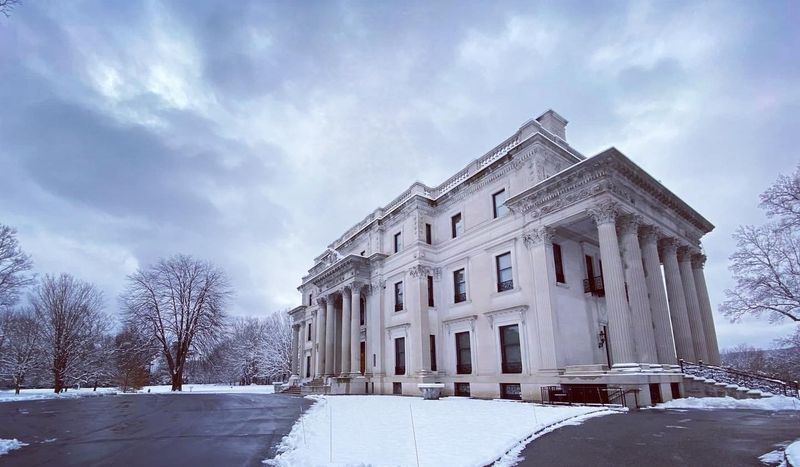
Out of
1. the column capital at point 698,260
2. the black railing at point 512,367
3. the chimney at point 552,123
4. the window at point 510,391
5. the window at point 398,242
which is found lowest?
the window at point 510,391

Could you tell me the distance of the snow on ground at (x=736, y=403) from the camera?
1448 centimetres

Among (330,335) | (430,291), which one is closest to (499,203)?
(430,291)

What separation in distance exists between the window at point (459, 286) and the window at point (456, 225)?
2.60 meters

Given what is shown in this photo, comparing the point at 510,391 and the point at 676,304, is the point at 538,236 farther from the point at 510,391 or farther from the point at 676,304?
the point at 676,304

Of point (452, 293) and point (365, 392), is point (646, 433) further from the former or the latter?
point (365, 392)

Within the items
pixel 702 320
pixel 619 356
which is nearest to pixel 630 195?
pixel 619 356

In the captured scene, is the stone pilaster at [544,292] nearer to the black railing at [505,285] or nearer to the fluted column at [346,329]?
the black railing at [505,285]

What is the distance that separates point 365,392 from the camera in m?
29.7

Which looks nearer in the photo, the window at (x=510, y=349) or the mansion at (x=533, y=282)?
the mansion at (x=533, y=282)

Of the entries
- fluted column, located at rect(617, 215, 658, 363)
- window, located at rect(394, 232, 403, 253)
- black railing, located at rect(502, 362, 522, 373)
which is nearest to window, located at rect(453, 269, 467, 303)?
black railing, located at rect(502, 362, 522, 373)

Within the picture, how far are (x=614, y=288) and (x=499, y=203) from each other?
8.82 meters

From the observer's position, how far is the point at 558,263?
875 inches

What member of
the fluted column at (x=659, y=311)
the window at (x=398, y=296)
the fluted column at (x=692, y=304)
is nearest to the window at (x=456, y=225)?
the window at (x=398, y=296)

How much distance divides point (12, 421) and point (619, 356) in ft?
74.7
